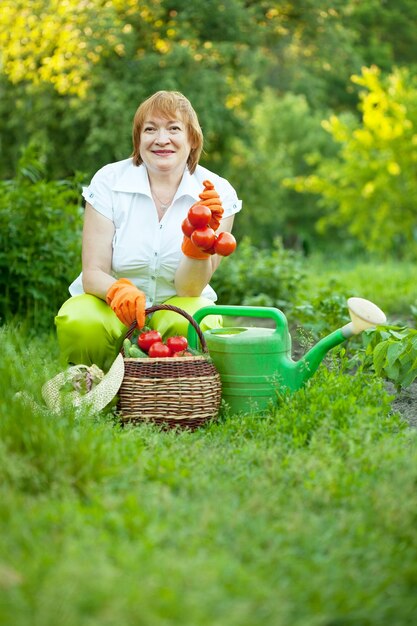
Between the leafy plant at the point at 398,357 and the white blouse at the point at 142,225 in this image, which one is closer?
the leafy plant at the point at 398,357

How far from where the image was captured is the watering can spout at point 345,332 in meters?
2.95

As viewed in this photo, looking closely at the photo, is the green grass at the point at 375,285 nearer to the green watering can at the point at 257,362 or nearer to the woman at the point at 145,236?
the woman at the point at 145,236

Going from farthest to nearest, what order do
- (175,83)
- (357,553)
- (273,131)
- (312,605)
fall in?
(273,131)
(175,83)
(357,553)
(312,605)

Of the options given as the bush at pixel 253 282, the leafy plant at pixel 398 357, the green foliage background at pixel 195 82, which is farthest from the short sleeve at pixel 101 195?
the green foliage background at pixel 195 82

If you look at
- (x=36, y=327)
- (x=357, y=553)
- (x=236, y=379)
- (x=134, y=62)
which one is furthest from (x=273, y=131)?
(x=357, y=553)

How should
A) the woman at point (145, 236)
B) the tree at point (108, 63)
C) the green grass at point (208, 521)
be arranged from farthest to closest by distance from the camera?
the tree at point (108, 63) → the woman at point (145, 236) → the green grass at point (208, 521)

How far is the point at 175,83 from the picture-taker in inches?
473

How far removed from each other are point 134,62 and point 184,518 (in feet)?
36.3

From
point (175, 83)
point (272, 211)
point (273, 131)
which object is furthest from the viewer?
point (273, 131)

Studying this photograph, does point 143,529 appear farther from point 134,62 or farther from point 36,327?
point 134,62

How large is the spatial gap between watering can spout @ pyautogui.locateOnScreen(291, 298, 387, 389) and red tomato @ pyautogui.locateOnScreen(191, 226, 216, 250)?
1.81ft

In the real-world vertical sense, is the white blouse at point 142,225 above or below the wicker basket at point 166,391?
above

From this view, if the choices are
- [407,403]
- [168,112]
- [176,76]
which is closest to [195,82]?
[176,76]

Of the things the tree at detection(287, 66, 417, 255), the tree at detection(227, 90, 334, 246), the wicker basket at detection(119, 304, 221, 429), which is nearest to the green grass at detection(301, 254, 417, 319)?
the wicker basket at detection(119, 304, 221, 429)
